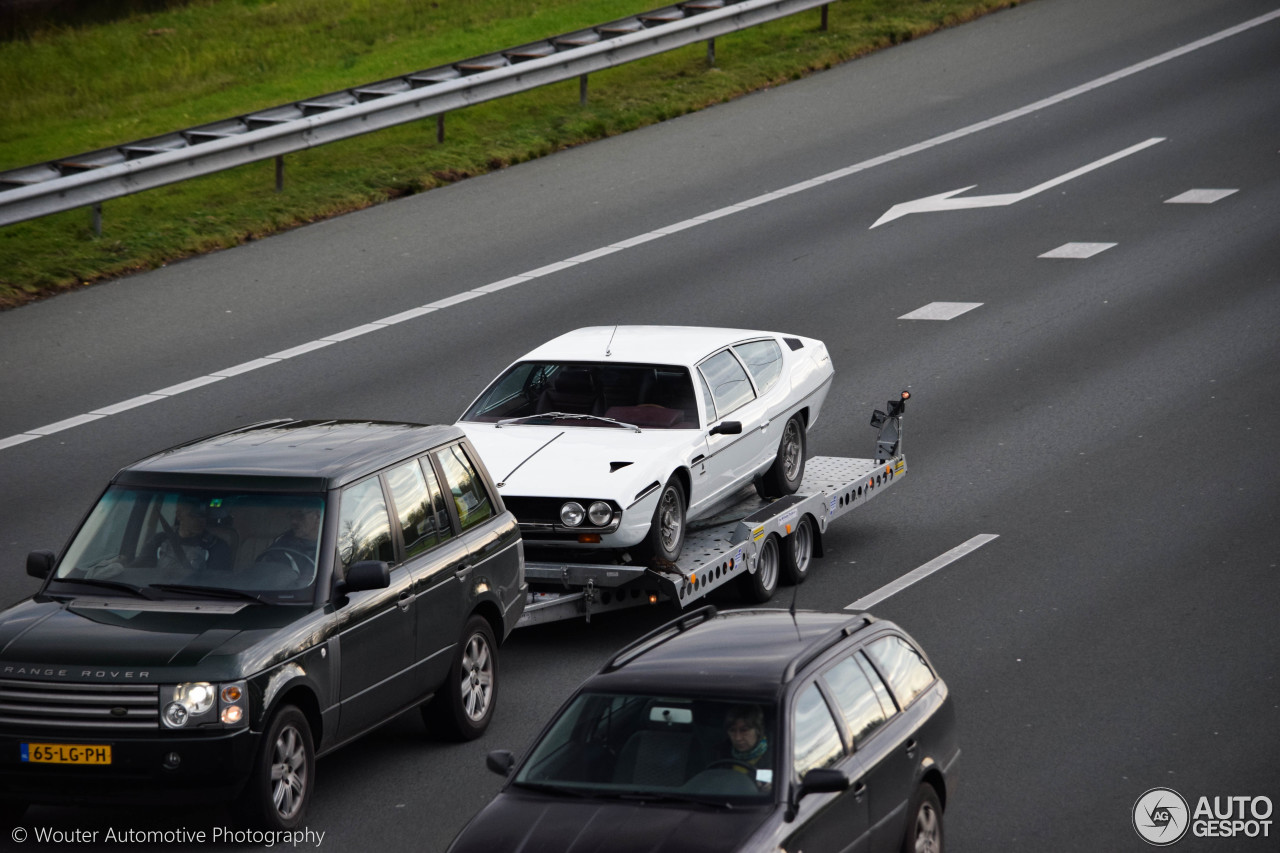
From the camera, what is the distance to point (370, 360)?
55.5ft

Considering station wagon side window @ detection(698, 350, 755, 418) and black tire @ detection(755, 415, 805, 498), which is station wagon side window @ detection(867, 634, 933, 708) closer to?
station wagon side window @ detection(698, 350, 755, 418)

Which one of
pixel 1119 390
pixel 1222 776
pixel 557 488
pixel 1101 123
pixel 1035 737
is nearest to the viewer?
pixel 1222 776

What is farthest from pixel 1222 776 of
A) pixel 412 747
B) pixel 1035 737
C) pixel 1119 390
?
pixel 1119 390

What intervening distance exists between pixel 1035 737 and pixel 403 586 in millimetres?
3786

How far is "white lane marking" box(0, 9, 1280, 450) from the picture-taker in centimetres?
1616

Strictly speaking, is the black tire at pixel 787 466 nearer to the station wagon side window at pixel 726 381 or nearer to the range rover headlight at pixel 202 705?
the station wagon side window at pixel 726 381

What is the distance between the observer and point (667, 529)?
12.0 metres

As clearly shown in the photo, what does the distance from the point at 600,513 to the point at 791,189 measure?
12.0 m

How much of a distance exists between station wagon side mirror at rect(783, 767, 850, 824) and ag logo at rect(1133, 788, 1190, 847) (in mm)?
2521

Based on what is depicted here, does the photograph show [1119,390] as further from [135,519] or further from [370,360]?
[135,519]

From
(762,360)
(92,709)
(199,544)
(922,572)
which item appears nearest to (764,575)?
(922,572)

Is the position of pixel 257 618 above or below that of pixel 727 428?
above

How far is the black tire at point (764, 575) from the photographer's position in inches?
490

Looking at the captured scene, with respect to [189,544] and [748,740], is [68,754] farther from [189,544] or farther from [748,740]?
[748,740]
